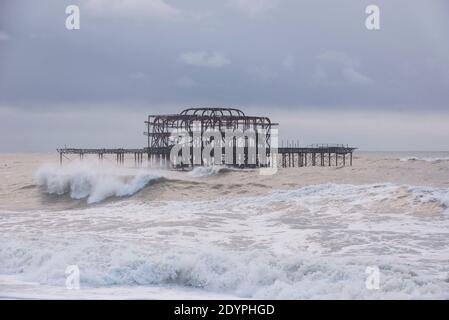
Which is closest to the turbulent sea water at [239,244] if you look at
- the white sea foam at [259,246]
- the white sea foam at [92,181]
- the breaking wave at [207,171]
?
the white sea foam at [259,246]

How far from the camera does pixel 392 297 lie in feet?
28.1

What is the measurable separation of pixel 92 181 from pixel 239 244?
54.1ft

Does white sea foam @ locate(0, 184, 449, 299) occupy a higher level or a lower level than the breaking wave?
lower

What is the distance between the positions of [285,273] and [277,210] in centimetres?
806

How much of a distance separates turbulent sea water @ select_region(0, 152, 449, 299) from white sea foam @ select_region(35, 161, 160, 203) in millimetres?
1723

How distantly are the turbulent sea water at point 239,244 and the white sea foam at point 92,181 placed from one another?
67.8 inches

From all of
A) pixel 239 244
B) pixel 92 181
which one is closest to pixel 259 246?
pixel 239 244

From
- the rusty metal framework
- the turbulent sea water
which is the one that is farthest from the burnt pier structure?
the turbulent sea water

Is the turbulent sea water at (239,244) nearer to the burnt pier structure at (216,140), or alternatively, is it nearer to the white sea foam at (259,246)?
the white sea foam at (259,246)

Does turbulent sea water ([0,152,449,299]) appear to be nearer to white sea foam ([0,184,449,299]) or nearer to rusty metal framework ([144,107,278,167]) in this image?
white sea foam ([0,184,449,299])

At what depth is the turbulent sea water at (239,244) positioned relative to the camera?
9.60 m

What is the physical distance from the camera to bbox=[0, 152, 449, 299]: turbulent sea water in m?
9.60
